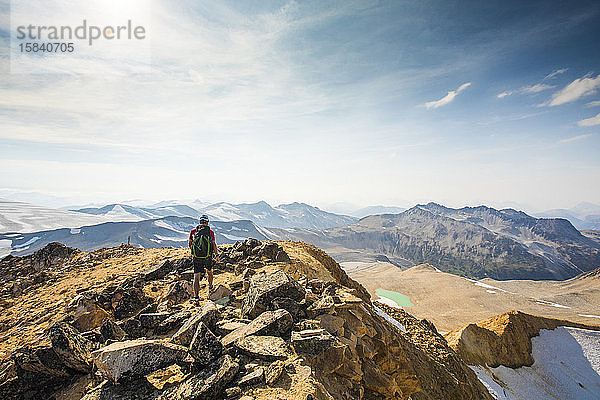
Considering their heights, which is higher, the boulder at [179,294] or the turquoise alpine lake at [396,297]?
the boulder at [179,294]

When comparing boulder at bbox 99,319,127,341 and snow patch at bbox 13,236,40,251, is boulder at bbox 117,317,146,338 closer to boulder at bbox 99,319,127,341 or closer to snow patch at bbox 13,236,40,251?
boulder at bbox 99,319,127,341

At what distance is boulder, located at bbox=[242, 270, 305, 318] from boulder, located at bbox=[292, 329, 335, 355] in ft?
5.43

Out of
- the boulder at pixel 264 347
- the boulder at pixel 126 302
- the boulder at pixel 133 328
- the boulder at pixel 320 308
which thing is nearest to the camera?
the boulder at pixel 264 347

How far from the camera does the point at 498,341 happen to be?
38.7m

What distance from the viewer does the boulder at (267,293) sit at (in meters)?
7.78

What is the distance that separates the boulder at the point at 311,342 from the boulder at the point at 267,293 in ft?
5.43

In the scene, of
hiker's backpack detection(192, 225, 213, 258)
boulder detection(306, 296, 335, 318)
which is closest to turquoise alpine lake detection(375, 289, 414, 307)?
hiker's backpack detection(192, 225, 213, 258)

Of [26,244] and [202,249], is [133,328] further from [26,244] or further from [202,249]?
[26,244]

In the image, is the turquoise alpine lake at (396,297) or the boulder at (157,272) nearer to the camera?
the boulder at (157,272)

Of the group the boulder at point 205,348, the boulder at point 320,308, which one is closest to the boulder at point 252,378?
the boulder at point 205,348

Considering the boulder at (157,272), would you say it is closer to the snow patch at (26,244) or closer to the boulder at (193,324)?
the boulder at (193,324)

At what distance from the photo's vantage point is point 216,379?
4828 mm

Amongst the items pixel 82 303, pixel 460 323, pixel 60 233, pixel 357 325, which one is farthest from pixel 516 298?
pixel 60 233

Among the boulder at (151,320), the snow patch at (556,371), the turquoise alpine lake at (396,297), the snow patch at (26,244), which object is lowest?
the turquoise alpine lake at (396,297)
